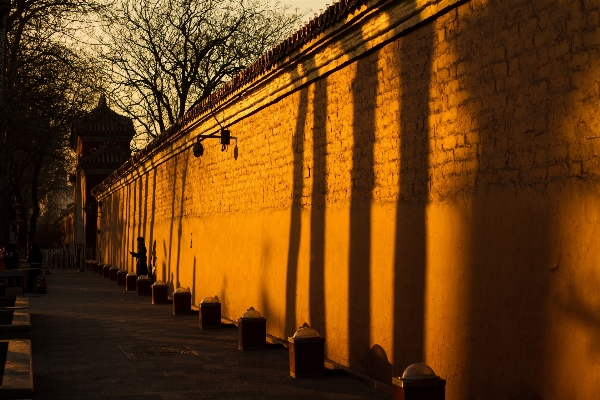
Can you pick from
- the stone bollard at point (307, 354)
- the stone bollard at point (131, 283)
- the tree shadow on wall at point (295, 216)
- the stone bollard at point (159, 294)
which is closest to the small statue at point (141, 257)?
the stone bollard at point (131, 283)

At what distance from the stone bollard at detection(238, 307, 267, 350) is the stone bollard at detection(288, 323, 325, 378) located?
2405 millimetres

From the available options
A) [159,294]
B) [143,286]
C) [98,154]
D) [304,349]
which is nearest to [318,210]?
[304,349]

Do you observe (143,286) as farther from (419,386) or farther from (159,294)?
(419,386)

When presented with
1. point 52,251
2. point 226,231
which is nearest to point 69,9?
point 226,231

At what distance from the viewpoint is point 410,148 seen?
389 inches

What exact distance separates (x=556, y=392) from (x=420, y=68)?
12.2 feet

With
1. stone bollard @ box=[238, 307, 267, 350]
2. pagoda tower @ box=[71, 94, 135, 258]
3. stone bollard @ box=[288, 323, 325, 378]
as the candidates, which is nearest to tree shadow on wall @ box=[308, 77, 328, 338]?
stone bollard @ box=[238, 307, 267, 350]

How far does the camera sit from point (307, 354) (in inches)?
427

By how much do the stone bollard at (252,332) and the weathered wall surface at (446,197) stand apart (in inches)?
24.2

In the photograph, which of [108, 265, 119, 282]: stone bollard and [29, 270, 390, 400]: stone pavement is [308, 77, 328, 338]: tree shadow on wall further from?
[108, 265, 119, 282]: stone bollard

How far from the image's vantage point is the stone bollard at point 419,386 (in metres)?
7.97

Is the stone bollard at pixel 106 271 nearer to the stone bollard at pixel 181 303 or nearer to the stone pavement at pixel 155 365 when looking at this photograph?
the stone pavement at pixel 155 365

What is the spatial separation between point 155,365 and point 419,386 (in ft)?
15.7

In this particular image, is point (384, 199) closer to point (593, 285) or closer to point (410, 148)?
point (410, 148)
